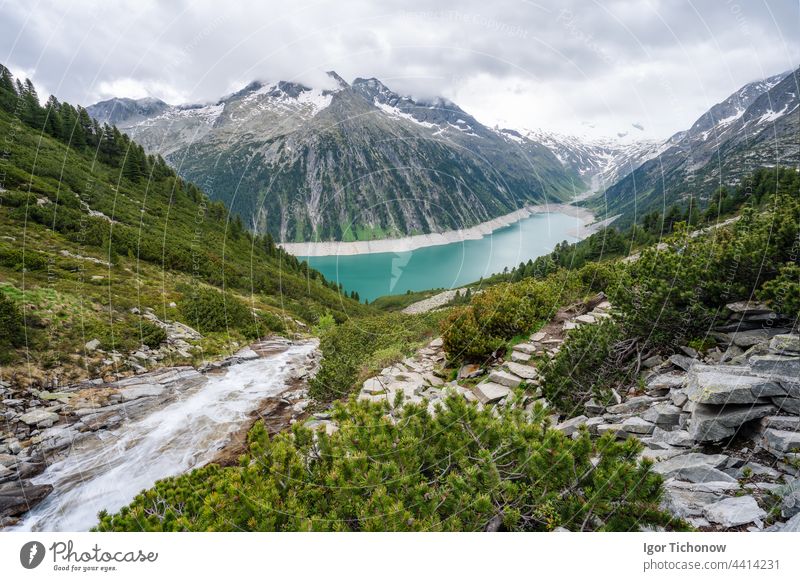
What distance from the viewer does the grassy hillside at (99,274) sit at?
10406 millimetres

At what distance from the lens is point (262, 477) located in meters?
3.92

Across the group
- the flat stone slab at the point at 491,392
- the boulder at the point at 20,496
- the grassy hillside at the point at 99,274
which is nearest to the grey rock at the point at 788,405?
the flat stone slab at the point at 491,392

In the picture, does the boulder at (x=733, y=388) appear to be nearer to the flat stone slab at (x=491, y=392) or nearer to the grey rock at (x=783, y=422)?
the grey rock at (x=783, y=422)

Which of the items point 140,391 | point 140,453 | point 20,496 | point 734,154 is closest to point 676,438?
point 140,453

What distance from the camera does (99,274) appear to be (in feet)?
53.8

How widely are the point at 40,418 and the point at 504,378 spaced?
400 inches

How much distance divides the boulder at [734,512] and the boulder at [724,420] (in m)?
0.87

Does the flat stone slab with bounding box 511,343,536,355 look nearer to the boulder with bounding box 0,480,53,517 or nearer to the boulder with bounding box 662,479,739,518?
the boulder with bounding box 662,479,739,518

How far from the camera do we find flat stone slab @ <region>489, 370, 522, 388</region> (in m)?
7.89

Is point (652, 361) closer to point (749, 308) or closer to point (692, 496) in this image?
point (749, 308)

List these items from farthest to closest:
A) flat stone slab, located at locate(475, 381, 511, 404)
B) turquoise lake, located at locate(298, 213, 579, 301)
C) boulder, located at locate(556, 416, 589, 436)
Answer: turquoise lake, located at locate(298, 213, 579, 301) < flat stone slab, located at locate(475, 381, 511, 404) < boulder, located at locate(556, 416, 589, 436)

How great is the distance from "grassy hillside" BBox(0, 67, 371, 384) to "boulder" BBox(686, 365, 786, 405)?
13.2 meters

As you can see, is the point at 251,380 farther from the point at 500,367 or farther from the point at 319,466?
the point at 319,466
